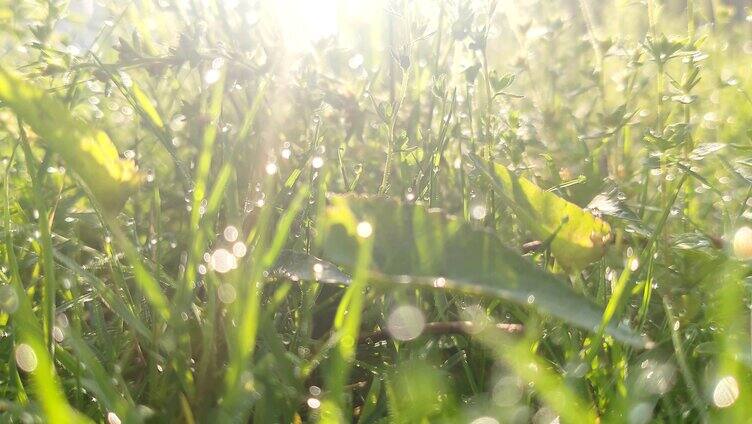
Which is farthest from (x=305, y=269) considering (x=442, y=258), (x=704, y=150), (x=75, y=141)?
(x=704, y=150)

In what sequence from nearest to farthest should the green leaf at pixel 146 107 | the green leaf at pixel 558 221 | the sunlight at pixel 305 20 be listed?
the green leaf at pixel 558 221
the green leaf at pixel 146 107
the sunlight at pixel 305 20

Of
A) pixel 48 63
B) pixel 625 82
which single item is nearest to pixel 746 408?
pixel 625 82

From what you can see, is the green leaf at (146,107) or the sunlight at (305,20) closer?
the green leaf at (146,107)

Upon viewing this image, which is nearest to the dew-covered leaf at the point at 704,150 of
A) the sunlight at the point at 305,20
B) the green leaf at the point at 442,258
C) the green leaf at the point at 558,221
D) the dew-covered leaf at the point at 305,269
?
the green leaf at the point at 558,221

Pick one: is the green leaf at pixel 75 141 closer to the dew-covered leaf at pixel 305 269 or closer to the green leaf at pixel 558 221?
the dew-covered leaf at pixel 305 269

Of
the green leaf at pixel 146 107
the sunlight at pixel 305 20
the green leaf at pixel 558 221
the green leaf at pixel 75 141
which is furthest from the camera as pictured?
the sunlight at pixel 305 20

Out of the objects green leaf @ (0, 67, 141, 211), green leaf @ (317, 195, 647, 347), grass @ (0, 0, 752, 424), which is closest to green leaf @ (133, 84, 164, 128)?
grass @ (0, 0, 752, 424)

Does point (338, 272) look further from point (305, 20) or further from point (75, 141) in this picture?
point (305, 20)

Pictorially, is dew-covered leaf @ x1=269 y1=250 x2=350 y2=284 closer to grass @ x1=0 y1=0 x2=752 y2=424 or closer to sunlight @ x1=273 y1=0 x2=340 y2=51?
grass @ x1=0 y1=0 x2=752 y2=424
